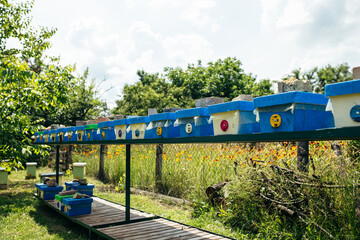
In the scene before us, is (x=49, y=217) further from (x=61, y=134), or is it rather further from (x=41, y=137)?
(x=41, y=137)

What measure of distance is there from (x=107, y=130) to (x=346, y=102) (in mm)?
3362

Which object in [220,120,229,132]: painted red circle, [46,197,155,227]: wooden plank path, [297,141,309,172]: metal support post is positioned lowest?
[46,197,155,227]: wooden plank path

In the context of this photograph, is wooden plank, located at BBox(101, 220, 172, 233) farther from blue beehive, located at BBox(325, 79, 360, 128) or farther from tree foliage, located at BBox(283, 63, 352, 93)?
tree foliage, located at BBox(283, 63, 352, 93)

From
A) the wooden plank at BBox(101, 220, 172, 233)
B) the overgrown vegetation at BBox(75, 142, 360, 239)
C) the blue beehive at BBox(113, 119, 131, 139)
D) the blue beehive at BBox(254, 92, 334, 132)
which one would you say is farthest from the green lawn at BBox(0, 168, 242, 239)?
the blue beehive at BBox(254, 92, 334, 132)

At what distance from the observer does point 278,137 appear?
6.98 ft

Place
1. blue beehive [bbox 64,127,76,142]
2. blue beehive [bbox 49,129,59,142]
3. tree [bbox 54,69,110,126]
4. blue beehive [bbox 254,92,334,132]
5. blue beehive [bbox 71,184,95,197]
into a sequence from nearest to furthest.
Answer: blue beehive [bbox 254,92,334,132], blue beehive [bbox 64,127,76,142], blue beehive [bbox 71,184,95,197], blue beehive [bbox 49,129,59,142], tree [bbox 54,69,110,126]

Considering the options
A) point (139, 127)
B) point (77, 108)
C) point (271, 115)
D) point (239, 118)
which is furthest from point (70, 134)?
point (77, 108)

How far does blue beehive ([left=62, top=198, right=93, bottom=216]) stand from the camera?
5145 mm

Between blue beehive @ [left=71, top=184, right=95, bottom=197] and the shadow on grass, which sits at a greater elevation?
blue beehive @ [left=71, top=184, right=95, bottom=197]

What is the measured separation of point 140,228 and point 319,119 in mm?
3145

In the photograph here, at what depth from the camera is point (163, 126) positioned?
3.32 metres

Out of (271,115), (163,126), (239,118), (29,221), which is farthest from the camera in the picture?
(29,221)

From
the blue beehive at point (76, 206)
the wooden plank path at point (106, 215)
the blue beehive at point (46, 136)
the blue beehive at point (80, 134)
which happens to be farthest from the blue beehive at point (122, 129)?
the blue beehive at point (46, 136)

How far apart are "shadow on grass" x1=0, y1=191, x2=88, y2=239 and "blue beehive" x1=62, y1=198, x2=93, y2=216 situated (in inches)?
12.3
